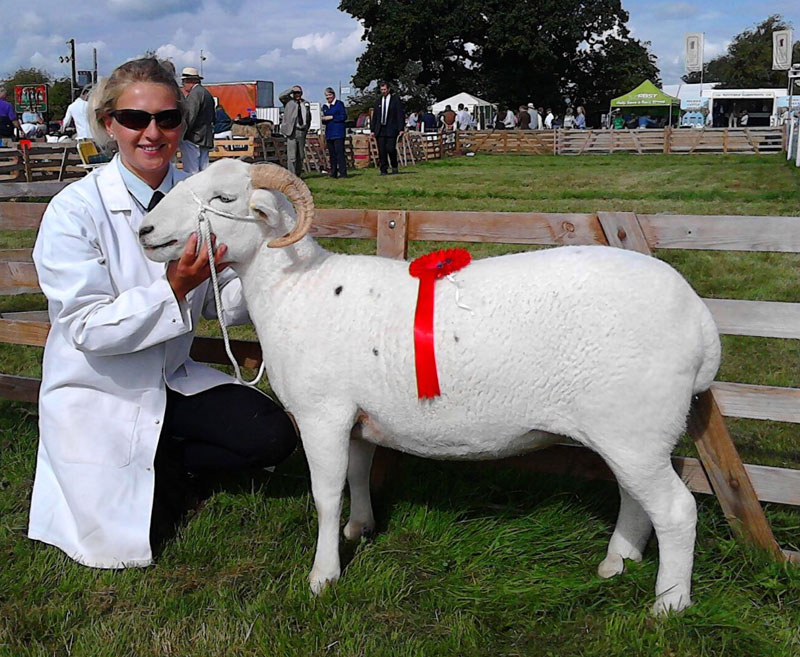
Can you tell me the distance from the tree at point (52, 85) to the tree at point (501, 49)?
82.9 feet

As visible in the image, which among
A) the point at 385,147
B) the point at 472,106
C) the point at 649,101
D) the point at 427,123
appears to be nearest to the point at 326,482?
the point at 385,147

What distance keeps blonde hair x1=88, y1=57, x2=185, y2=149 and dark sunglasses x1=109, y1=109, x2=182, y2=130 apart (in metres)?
0.07

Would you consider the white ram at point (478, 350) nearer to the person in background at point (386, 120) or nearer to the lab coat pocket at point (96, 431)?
the lab coat pocket at point (96, 431)

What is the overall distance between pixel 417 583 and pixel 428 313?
1031 millimetres

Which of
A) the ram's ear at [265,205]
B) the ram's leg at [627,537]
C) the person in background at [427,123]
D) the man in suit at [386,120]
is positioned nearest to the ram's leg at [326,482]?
the ram's ear at [265,205]

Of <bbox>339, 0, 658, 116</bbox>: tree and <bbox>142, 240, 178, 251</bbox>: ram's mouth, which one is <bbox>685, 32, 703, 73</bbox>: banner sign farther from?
<bbox>142, 240, 178, 251</bbox>: ram's mouth

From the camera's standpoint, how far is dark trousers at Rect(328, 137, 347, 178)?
17422mm

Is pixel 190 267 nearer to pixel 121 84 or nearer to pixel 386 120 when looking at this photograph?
pixel 121 84

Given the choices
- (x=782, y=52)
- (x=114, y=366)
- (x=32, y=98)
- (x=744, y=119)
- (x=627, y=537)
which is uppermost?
(x=782, y=52)

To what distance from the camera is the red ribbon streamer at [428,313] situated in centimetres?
259

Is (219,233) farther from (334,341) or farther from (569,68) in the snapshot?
(569,68)

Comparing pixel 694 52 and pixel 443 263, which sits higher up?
pixel 694 52

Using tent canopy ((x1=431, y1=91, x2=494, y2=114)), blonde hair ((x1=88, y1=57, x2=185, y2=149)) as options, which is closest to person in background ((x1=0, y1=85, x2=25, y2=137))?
blonde hair ((x1=88, y1=57, x2=185, y2=149))

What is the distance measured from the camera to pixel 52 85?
2667 inches
